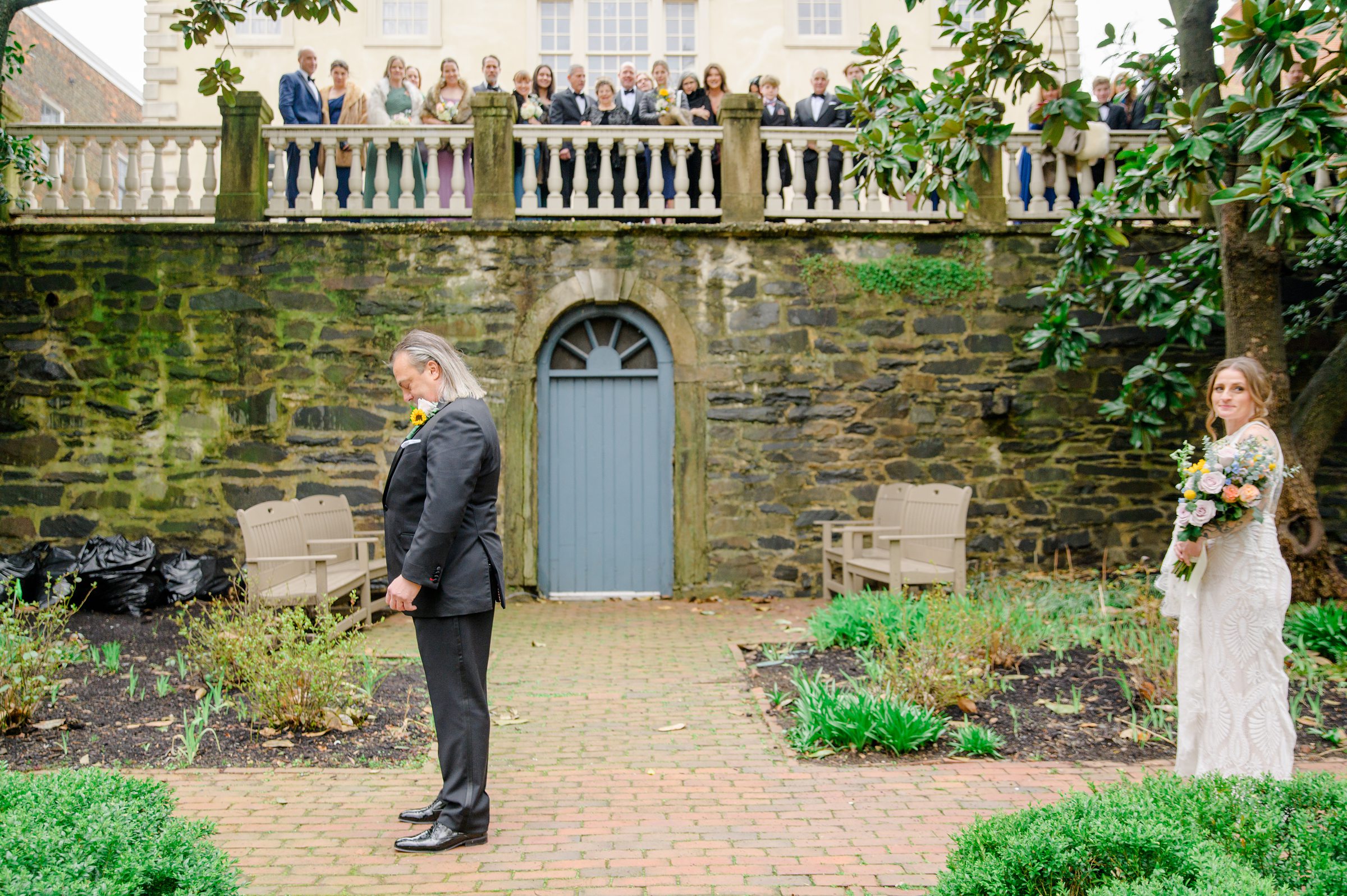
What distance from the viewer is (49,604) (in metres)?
5.79

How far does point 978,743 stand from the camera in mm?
4633

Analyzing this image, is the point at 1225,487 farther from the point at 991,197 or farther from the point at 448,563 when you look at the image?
the point at 991,197

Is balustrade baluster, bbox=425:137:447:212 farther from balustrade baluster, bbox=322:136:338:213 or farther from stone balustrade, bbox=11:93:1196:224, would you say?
balustrade baluster, bbox=322:136:338:213

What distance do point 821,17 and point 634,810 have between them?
12.8 m

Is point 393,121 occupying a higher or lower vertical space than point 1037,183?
higher

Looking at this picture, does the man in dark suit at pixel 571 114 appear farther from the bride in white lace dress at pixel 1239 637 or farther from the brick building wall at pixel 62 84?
the brick building wall at pixel 62 84

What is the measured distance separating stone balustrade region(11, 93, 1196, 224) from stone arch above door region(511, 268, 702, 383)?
0.67 meters

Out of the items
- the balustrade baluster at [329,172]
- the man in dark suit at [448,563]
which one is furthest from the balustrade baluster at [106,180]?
the man in dark suit at [448,563]

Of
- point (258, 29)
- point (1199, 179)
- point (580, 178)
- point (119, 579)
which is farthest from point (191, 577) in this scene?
point (258, 29)

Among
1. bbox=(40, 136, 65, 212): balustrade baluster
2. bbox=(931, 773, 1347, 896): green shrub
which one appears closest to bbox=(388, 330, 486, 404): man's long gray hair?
bbox=(931, 773, 1347, 896): green shrub

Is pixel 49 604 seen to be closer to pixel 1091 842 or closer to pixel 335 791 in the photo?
pixel 335 791

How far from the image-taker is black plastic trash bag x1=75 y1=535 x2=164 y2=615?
8172mm

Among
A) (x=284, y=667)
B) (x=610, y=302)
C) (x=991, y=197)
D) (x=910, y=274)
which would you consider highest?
(x=991, y=197)

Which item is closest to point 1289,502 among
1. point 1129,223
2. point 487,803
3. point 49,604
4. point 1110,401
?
point 1110,401
